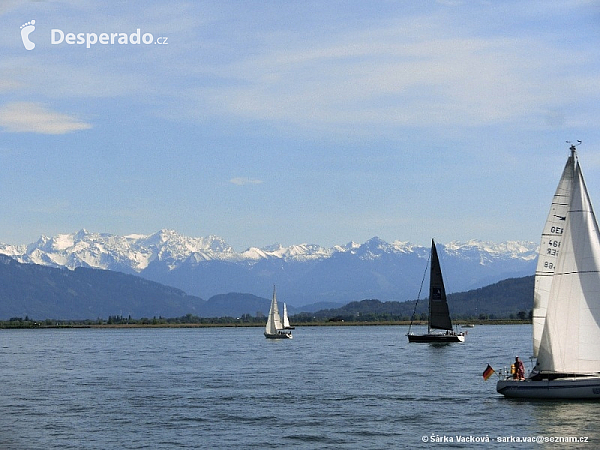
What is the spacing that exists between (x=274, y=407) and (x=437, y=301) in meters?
76.9

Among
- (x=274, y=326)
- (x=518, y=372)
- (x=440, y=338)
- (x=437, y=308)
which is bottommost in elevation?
(x=518, y=372)

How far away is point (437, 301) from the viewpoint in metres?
139

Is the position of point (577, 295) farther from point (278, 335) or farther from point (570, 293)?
point (278, 335)

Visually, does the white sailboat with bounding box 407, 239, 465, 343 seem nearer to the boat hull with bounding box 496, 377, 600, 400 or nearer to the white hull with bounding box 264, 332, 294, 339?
the white hull with bounding box 264, 332, 294, 339

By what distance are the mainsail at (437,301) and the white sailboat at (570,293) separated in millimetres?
76750

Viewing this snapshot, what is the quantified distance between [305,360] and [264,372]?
18.4 meters

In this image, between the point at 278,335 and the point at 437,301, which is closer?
the point at 437,301

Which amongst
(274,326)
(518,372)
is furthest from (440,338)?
(518,372)

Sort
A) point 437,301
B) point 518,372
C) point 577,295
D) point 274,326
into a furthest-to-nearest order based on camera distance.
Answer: point 274,326
point 437,301
point 518,372
point 577,295

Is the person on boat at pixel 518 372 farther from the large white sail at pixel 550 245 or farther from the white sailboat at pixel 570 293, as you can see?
the white sailboat at pixel 570 293

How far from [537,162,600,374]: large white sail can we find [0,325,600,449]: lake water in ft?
10.5

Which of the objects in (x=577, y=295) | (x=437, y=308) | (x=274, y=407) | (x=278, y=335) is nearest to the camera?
(x=577, y=295)

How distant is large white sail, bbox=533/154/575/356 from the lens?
58.9 meters

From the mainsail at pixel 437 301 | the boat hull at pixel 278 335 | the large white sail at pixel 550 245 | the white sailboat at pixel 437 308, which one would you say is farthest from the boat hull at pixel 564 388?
the boat hull at pixel 278 335
